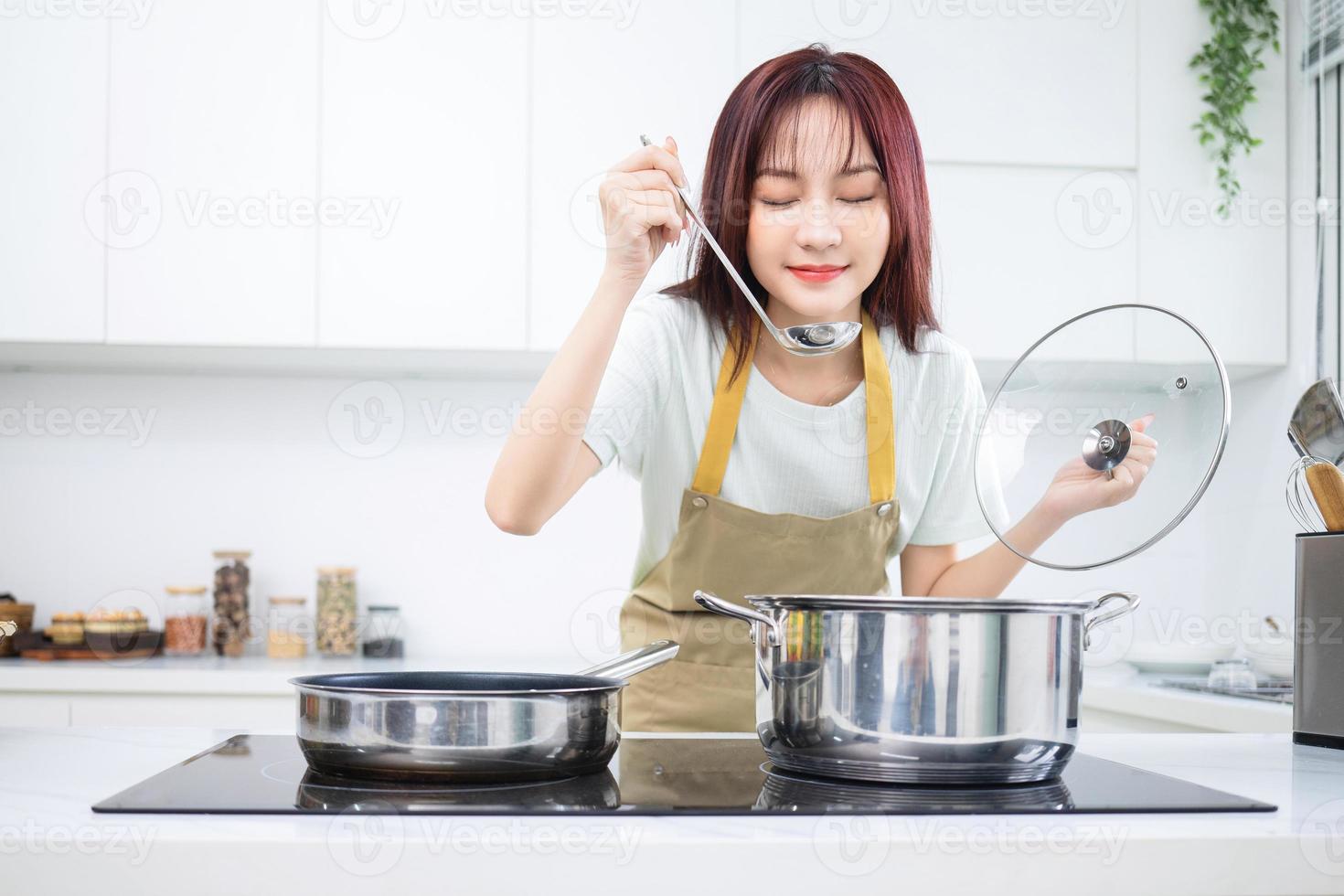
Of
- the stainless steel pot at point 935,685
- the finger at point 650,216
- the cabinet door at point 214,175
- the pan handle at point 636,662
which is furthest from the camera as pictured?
the cabinet door at point 214,175

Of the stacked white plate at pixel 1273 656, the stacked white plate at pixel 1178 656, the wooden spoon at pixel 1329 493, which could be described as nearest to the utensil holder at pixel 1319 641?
the wooden spoon at pixel 1329 493

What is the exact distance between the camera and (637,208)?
97 cm

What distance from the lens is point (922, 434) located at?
128 centimetres

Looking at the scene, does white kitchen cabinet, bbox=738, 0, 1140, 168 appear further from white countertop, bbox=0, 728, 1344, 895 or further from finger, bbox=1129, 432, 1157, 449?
white countertop, bbox=0, 728, 1344, 895

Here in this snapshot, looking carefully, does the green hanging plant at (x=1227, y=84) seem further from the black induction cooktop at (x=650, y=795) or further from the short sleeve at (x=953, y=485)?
the black induction cooktop at (x=650, y=795)

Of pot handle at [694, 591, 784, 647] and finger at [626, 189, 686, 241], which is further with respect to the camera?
finger at [626, 189, 686, 241]

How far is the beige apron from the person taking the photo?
1.23 metres

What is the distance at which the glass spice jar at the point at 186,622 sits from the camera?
98.0 inches

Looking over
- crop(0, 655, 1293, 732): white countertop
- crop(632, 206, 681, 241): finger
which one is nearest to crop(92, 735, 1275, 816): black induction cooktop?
crop(632, 206, 681, 241): finger

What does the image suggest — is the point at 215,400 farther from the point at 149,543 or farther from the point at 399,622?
the point at 399,622

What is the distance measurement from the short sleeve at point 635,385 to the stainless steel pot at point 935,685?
0.52 m

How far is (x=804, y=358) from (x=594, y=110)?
120 cm

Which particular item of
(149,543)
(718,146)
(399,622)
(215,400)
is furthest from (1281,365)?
(149,543)

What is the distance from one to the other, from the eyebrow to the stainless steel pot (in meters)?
0.60
